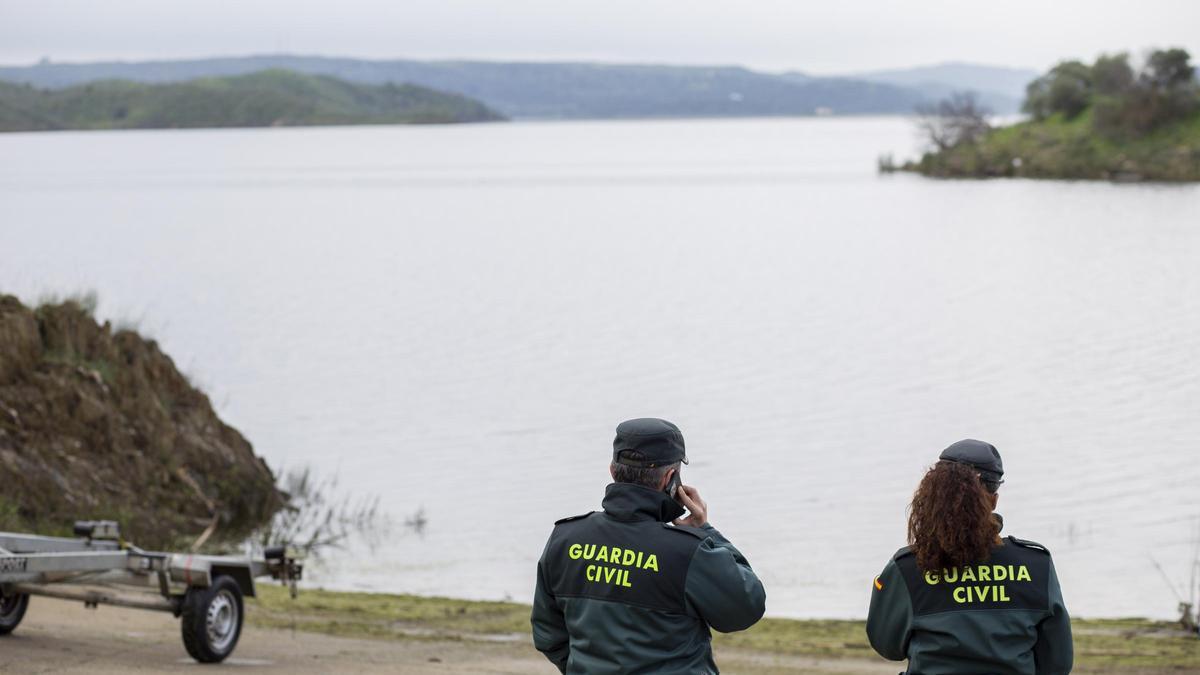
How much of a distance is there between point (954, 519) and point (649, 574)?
3.36ft

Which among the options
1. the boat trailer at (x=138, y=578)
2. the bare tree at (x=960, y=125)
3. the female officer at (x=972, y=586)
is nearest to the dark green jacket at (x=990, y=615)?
the female officer at (x=972, y=586)

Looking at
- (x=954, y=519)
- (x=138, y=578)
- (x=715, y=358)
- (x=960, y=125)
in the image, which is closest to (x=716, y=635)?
(x=138, y=578)

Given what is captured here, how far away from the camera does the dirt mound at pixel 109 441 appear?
54.6 feet

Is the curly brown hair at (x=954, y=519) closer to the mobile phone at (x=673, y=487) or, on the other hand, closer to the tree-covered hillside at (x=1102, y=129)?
the mobile phone at (x=673, y=487)

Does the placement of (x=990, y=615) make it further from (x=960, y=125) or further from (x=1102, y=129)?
(x=960, y=125)

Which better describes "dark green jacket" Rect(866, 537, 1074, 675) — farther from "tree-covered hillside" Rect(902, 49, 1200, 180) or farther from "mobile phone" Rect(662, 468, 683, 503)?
"tree-covered hillside" Rect(902, 49, 1200, 180)

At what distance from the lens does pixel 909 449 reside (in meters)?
23.8

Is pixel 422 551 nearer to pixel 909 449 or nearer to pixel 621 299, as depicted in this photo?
pixel 909 449

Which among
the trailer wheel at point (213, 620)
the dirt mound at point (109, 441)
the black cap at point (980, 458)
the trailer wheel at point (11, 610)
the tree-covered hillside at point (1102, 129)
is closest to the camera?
the black cap at point (980, 458)

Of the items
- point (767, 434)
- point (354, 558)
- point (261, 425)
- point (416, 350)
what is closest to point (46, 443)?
point (354, 558)

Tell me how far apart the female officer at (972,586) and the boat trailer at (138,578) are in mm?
6329

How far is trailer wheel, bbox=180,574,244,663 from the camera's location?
10367 mm

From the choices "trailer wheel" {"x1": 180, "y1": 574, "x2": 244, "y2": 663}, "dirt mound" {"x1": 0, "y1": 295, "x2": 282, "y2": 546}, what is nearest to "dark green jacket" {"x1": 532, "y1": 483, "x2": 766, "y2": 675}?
"trailer wheel" {"x1": 180, "y1": 574, "x2": 244, "y2": 663}

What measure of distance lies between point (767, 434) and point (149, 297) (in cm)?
2630
